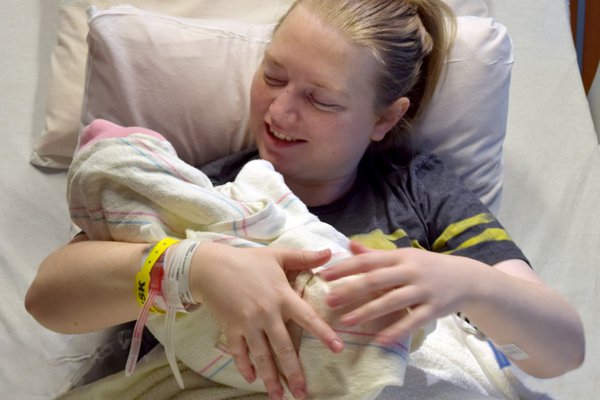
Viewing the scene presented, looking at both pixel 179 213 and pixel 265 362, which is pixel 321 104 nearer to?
pixel 179 213

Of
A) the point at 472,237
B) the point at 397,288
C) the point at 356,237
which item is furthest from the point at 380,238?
the point at 397,288

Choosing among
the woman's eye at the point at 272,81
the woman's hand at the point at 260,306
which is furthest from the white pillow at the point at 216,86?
the woman's hand at the point at 260,306

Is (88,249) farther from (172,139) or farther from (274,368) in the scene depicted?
(172,139)

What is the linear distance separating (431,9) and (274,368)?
30.9 inches

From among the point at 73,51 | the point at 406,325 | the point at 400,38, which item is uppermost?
the point at 400,38

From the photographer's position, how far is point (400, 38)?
4.48 feet

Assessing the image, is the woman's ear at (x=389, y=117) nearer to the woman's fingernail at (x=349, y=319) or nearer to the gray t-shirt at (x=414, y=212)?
the gray t-shirt at (x=414, y=212)

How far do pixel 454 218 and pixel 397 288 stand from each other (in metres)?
0.40

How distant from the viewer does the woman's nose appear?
4.19 ft

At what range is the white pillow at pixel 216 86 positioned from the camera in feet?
4.91

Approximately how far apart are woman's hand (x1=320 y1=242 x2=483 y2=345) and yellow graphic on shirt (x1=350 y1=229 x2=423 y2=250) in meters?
0.28

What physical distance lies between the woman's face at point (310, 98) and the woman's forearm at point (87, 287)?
1.15 feet

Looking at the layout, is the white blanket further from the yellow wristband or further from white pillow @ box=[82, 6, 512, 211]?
white pillow @ box=[82, 6, 512, 211]

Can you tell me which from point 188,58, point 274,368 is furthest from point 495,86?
point 274,368
